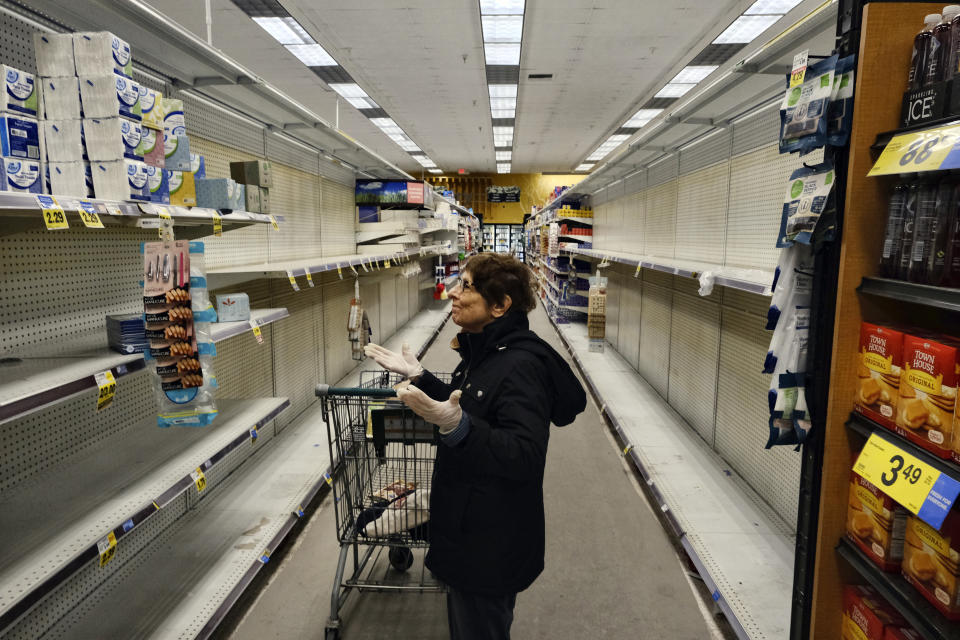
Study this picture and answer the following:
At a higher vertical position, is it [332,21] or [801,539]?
[332,21]

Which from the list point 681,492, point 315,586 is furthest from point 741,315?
point 315,586

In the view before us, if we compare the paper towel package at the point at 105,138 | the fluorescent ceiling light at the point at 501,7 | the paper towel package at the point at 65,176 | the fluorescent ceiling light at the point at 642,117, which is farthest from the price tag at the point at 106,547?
the fluorescent ceiling light at the point at 642,117

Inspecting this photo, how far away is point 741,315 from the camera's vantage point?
3.56 meters

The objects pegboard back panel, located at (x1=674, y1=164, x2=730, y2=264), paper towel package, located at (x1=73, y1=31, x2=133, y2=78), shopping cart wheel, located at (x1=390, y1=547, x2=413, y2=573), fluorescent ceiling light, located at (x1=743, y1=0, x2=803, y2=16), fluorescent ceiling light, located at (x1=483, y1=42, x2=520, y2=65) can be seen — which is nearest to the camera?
paper towel package, located at (x1=73, y1=31, x2=133, y2=78)

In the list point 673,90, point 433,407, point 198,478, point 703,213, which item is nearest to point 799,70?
point 433,407

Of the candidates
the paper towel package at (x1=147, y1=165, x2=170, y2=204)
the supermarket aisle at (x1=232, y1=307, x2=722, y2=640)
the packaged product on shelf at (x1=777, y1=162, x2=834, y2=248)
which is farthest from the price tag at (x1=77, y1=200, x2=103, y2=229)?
the packaged product on shelf at (x1=777, y1=162, x2=834, y2=248)

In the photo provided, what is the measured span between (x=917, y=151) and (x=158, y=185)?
87.8 inches

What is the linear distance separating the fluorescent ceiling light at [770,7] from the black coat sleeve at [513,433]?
20.0 feet

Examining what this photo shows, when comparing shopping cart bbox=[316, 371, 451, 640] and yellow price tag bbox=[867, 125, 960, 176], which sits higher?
yellow price tag bbox=[867, 125, 960, 176]

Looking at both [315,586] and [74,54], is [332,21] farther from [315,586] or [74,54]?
[315,586]

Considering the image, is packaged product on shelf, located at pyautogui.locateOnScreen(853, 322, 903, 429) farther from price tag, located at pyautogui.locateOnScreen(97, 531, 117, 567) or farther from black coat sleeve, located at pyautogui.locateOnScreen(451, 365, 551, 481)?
price tag, located at pyautogui.locateOnScreen(97, 531, 117, 567)

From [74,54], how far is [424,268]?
10691 mm

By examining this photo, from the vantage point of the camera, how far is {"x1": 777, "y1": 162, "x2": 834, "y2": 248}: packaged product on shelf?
5.20ft

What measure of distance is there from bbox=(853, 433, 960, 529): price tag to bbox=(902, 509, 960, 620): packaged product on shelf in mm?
111
